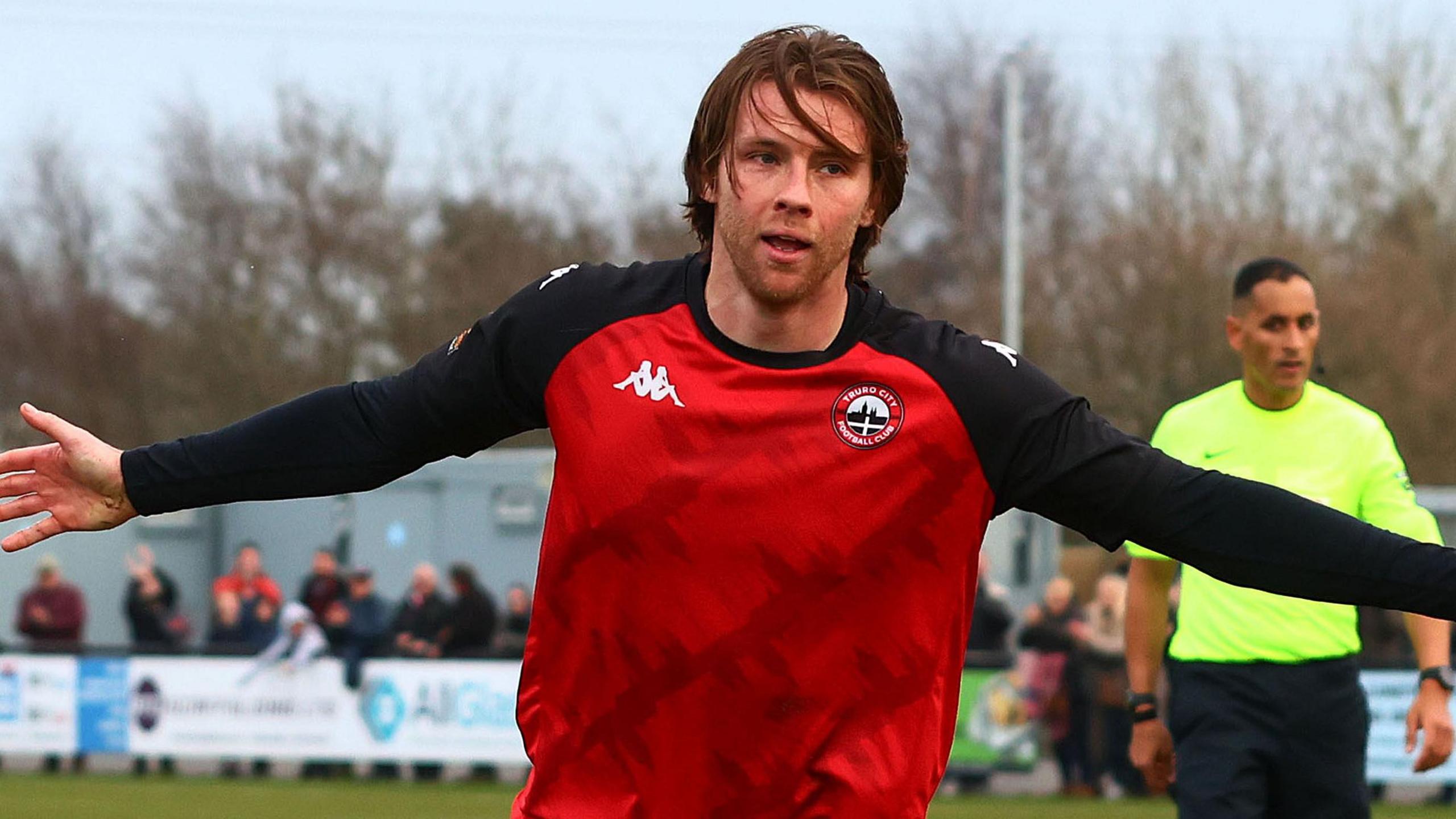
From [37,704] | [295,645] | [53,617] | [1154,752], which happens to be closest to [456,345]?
[1154,752]

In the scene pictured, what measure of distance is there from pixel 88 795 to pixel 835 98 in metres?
14.7

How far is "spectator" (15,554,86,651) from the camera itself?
20078mm

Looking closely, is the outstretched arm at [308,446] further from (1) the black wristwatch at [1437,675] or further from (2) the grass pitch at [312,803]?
(2) the grass pitch at [312,803]

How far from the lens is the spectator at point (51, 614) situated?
A: 20.1 meters

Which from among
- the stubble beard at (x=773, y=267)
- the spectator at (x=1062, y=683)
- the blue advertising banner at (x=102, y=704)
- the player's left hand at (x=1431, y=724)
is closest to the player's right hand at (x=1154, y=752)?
the player's left hand at (x=1431, y=724)

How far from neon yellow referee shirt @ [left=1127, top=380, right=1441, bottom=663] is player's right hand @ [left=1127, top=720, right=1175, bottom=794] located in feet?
0.89

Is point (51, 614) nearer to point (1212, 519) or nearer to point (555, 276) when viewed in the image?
point (555, 276)

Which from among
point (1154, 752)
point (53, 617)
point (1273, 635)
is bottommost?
point (53, 617)

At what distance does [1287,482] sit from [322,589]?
1360cm

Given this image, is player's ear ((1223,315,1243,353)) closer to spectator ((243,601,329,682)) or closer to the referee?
the referee

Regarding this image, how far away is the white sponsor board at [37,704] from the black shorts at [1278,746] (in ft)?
48.2

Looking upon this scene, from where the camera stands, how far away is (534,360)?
3.94 metres

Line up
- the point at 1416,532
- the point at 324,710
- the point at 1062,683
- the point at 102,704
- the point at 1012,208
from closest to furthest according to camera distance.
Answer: the point at 1416,532 → the point at 1062,683 → the point at 324,710 → the point at 102,704 → the point at 1012,208

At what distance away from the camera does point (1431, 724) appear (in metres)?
6.81
